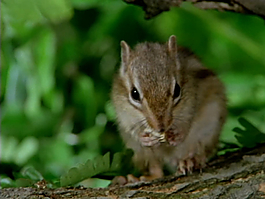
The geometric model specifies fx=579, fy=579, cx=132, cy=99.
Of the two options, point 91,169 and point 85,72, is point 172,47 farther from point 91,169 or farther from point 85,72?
point 85,72

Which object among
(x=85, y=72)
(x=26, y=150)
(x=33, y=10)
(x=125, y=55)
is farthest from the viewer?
(x=85, y=72)

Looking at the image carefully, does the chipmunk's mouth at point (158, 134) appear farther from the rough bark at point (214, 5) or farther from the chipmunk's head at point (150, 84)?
the rough bark at point (214, 5)

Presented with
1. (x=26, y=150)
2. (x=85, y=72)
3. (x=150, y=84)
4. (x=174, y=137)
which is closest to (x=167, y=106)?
(x=150, y=84)

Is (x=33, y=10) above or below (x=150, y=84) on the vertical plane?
above

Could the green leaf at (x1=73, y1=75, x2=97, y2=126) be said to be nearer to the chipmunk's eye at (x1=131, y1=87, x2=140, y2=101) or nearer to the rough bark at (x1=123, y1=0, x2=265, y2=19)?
the chipmunk's eye at (x1=131, y1=87, x2=140, y2=101)

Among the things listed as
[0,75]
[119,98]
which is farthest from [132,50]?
[0,75]

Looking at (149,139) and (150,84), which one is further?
(149,139)

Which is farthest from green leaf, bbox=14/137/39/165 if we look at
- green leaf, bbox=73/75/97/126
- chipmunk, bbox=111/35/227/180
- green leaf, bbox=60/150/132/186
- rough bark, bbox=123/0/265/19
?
rough bark, bbox=123/0/265/19

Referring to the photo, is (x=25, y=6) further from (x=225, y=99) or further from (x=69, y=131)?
(x=69, y=131)
